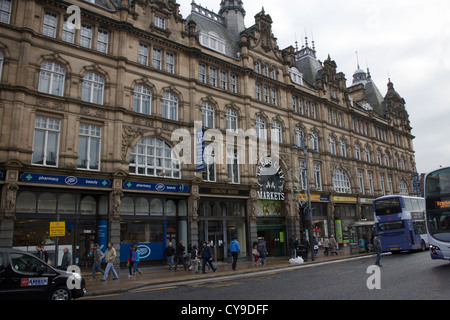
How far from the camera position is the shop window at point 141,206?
22422 millimetres

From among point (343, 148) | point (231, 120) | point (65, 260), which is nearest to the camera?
point (65, 260)

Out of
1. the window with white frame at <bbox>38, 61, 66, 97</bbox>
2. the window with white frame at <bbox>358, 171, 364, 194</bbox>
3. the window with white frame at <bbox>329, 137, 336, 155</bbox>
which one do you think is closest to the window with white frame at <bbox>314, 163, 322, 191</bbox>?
the window with white frame at <bbox>329, 137, 336, 155</bbox>

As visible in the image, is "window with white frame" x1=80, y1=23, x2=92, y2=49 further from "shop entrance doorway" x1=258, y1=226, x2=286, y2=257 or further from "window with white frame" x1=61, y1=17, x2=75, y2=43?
"shop entrance doorway" x1=258, y1=226, x2=286, y2=257

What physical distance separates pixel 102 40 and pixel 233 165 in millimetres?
13658

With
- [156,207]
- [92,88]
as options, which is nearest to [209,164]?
[156,207]

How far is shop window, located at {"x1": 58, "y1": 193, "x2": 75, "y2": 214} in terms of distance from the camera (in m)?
19.4

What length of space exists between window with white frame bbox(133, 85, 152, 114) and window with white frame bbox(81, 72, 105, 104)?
2.34m

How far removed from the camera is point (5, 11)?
19469 mm

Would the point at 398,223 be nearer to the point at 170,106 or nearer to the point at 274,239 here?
the point at 274,239

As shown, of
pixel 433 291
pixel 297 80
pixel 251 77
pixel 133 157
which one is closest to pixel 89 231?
pixel 133 157

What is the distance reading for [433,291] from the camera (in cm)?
996
